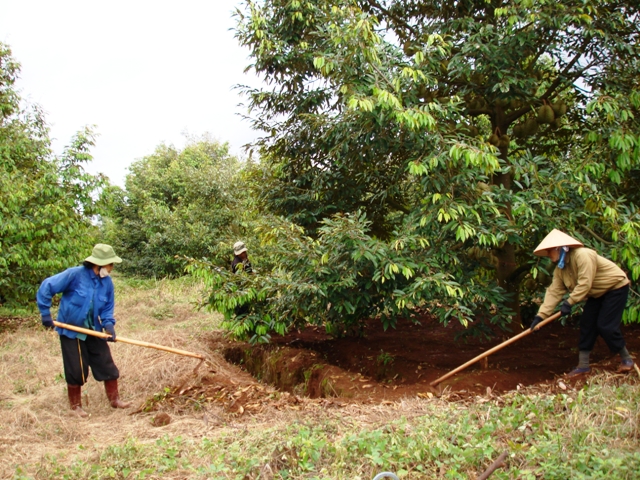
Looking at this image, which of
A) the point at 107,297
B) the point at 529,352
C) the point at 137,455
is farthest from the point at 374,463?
the point at 529,352

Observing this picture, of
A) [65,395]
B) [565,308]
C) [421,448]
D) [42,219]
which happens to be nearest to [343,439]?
[421,448]

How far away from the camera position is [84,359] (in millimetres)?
5695

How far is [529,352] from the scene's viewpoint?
735 cm

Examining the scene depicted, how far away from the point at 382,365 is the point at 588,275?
114 inches

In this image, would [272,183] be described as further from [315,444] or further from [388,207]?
[315,444]

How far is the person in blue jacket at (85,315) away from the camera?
553 cm

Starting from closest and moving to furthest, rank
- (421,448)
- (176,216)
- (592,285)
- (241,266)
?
(421,448), (592,285), (241,266), (176,216)

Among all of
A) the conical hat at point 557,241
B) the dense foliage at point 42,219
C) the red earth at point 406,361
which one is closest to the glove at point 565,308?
the conical hat at point 557,241

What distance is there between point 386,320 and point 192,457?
9.93 ft

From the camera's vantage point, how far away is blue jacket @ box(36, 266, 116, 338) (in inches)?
213

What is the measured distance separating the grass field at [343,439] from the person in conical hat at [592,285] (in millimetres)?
459

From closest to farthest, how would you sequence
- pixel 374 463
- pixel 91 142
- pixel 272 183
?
pixel 374 463 < pixel 272 183 < pixel 91 142

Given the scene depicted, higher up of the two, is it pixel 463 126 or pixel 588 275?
pixel 463 126

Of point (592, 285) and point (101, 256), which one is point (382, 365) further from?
point (101, 256)
